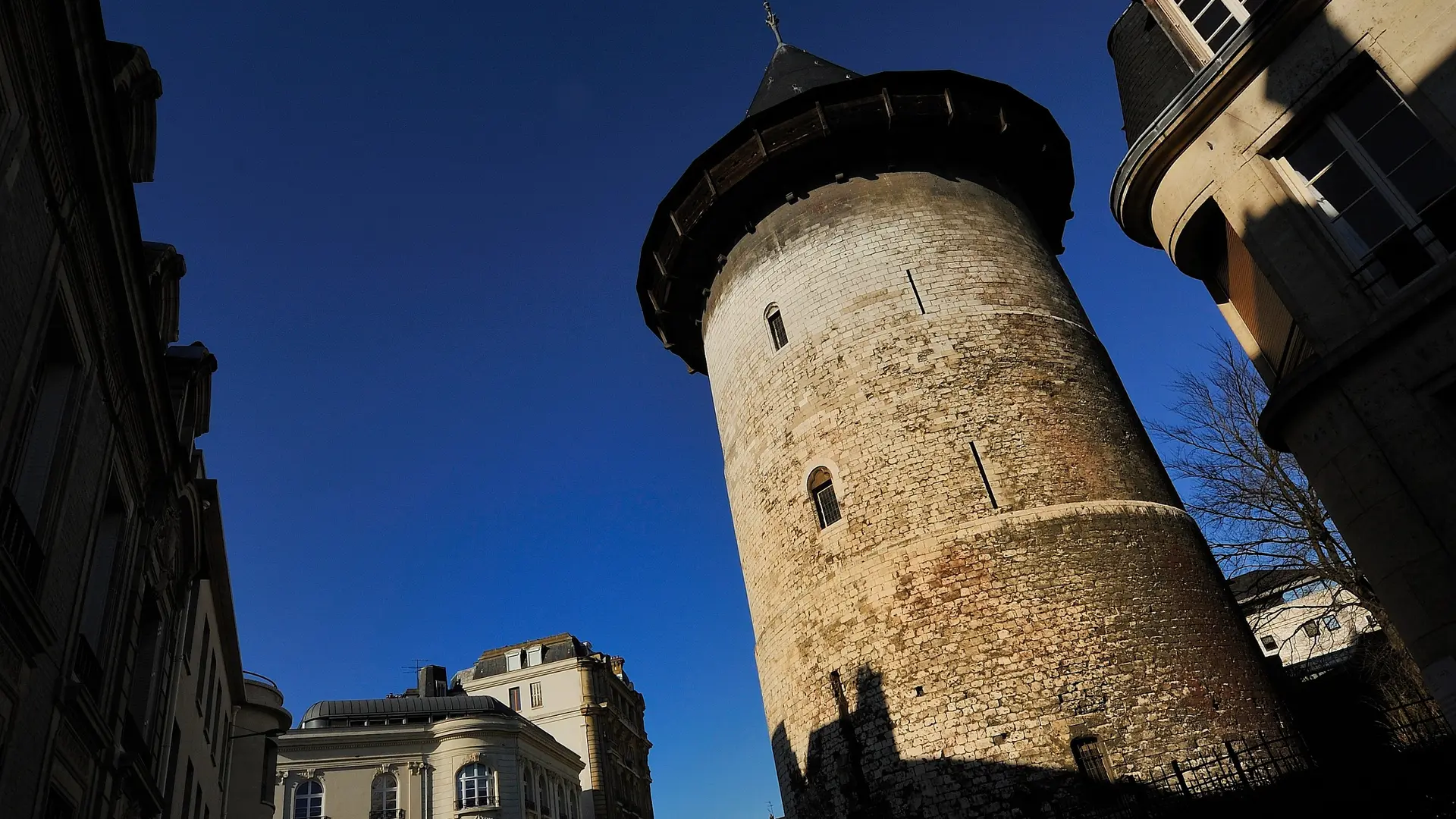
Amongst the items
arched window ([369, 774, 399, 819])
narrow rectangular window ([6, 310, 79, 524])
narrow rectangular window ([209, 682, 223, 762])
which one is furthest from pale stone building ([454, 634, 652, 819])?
narrow rectangular window ([6, 310, 79, 524])

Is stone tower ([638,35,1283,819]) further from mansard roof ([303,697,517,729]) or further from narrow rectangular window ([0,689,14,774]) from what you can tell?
mansard roof ([303,697,517,729])

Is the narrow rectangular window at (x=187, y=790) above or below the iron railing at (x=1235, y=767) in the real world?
above

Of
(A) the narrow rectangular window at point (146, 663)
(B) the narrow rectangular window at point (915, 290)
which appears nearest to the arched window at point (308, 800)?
(A) the narrow rectangular window at point (146, 663)

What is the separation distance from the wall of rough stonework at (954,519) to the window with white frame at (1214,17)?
601cm

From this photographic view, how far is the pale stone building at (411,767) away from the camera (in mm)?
28344

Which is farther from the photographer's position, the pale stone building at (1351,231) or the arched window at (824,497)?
the arched window at (824,497)

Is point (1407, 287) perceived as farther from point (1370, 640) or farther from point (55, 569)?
point (1370, 640)

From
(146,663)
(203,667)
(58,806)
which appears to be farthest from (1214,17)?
(203,667)

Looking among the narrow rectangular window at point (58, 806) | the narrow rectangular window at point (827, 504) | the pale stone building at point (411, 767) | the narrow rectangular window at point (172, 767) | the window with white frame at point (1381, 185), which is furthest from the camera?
the pale stone building at point (411, 767)

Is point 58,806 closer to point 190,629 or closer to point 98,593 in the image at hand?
point 98,593

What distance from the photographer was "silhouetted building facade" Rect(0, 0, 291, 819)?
20.0 ft

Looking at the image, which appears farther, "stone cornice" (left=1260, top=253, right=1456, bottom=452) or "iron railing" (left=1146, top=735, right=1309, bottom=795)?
"iron railing" (left=1146, top=735, right=1309, bottom=795)

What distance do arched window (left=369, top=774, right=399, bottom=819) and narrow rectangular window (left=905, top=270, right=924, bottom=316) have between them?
25.5 m

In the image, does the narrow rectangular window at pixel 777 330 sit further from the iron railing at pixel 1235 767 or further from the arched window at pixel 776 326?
the iron railing at pixel 1235 767
